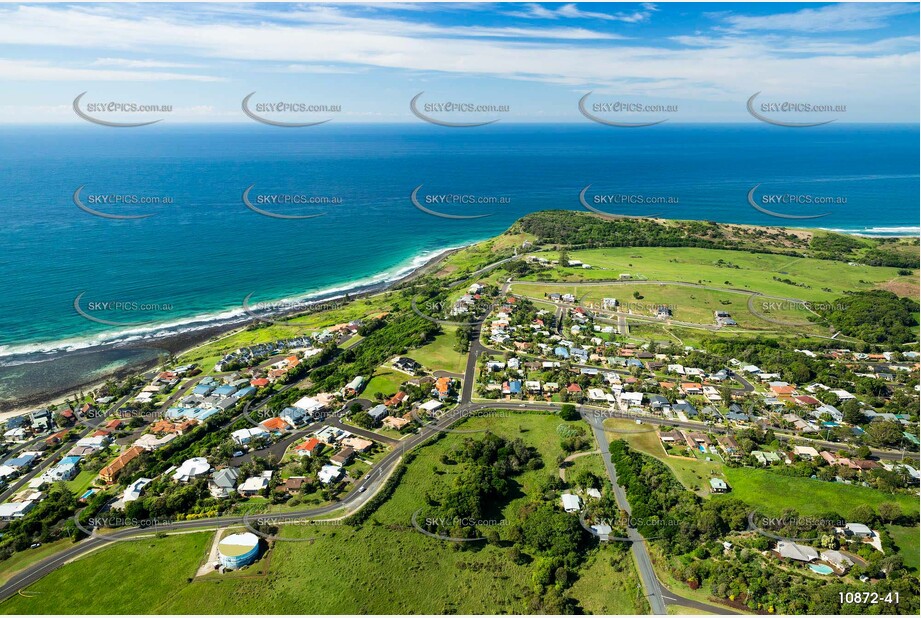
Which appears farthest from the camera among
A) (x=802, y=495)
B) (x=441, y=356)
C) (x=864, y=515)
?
(x=441, y=356)

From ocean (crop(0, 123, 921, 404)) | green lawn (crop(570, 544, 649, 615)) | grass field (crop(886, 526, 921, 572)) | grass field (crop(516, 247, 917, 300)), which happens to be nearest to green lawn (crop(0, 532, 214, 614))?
green lawn (crop(570, 544, 649, 615))

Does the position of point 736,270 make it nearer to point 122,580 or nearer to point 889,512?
point 889,512

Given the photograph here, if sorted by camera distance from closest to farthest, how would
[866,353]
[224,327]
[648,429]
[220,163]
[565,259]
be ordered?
[648,429] < [866,353] < [224,327] < [565,259] < [220,163]

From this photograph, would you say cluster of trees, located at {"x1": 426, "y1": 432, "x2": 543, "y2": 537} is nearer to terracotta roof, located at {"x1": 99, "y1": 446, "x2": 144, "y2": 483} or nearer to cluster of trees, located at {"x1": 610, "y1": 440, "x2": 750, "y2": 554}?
cluster of trees, located at {"x1": 610, "y1": 440, "x2": 750, "y2": 554}

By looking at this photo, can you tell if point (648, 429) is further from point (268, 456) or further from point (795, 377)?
point (268, 456)

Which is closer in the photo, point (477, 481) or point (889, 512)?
point (889, 512)

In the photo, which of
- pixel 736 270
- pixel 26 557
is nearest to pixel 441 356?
pixel 26 557

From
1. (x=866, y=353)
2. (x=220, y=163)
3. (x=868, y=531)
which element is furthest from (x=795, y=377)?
(x=220, y=163)
